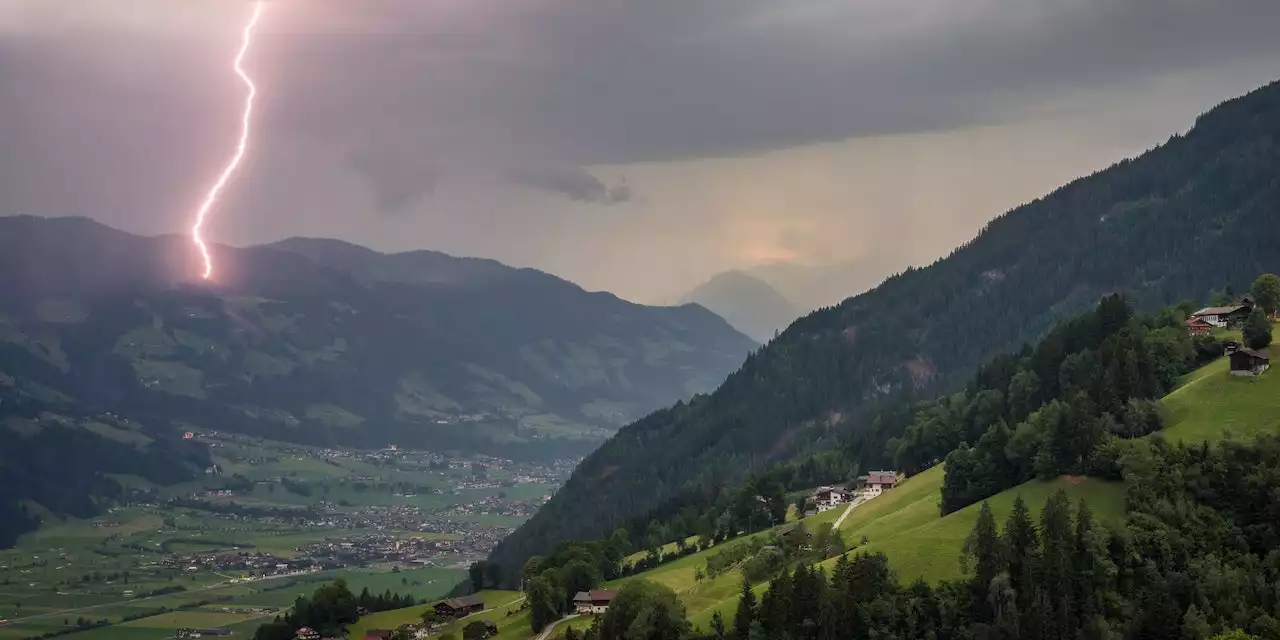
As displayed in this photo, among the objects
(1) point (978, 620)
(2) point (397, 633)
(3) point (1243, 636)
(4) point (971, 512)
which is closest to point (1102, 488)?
(4) point (971, 512)

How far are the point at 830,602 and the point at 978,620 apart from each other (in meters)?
9.29

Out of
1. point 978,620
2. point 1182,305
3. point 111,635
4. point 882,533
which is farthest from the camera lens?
point 111,635

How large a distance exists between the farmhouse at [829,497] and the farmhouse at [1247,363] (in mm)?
46381

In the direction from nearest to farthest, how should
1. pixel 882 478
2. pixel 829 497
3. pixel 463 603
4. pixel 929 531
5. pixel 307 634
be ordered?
pixel 929 531, pixel 307 634, pixel 463 603, pixel 882 478, pixel 829 497

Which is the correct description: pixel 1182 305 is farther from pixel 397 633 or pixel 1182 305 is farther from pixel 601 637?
pixel 397 633

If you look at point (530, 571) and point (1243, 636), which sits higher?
point (530, 571)

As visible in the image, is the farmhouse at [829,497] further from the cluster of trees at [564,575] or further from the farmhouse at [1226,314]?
the farmhouse at [1226,314]

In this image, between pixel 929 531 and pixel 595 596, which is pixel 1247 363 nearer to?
pixel 929 531

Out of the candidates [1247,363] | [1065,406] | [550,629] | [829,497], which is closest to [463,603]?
[550,629]

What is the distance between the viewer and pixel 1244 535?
268ft

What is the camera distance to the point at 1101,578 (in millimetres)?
78688

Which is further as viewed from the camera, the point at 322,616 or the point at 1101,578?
the point at 322,616

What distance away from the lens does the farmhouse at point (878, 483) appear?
442 feet

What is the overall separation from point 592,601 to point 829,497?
3840cm
